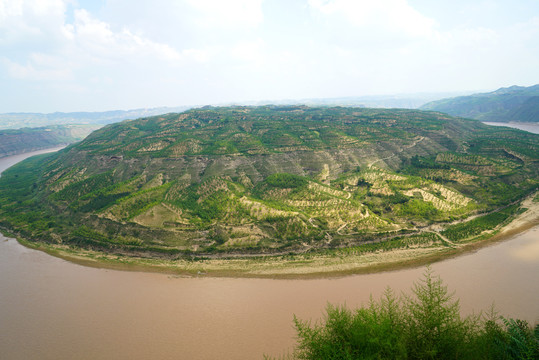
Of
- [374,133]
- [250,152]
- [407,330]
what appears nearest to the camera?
[407,330]

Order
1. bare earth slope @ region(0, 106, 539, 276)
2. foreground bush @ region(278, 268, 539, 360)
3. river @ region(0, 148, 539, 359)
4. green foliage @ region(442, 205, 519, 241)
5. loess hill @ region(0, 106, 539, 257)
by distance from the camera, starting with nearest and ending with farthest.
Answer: foreground bush @ region(278, 268, 539, 360) → river @ region(0, 148, 539, 359) → green foliage @ region(442, 205, 519, 241) → bare earth slope @ region(0, 106, 539, 276) → loess hill @ region(0, 106, 539, 257)

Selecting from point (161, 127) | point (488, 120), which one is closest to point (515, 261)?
point (161, 127)

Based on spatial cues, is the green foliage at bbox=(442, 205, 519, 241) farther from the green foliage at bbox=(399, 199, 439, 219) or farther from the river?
the green foliage at bbox=(399, 199, 439, 219)

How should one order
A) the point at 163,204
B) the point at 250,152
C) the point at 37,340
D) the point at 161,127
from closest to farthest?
the point at 37,340 → the point at 163,204 → the point at 250,152 → the point at 161,127

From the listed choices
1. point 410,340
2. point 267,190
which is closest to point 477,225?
point 267,190

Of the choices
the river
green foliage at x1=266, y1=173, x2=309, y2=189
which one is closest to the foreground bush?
the river

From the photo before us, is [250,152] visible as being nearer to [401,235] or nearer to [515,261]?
[401,235]

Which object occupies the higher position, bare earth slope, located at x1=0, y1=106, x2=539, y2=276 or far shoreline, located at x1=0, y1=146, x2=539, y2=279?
bare earth slope, located at x1=0, y1=106, x2=539, y2=276
